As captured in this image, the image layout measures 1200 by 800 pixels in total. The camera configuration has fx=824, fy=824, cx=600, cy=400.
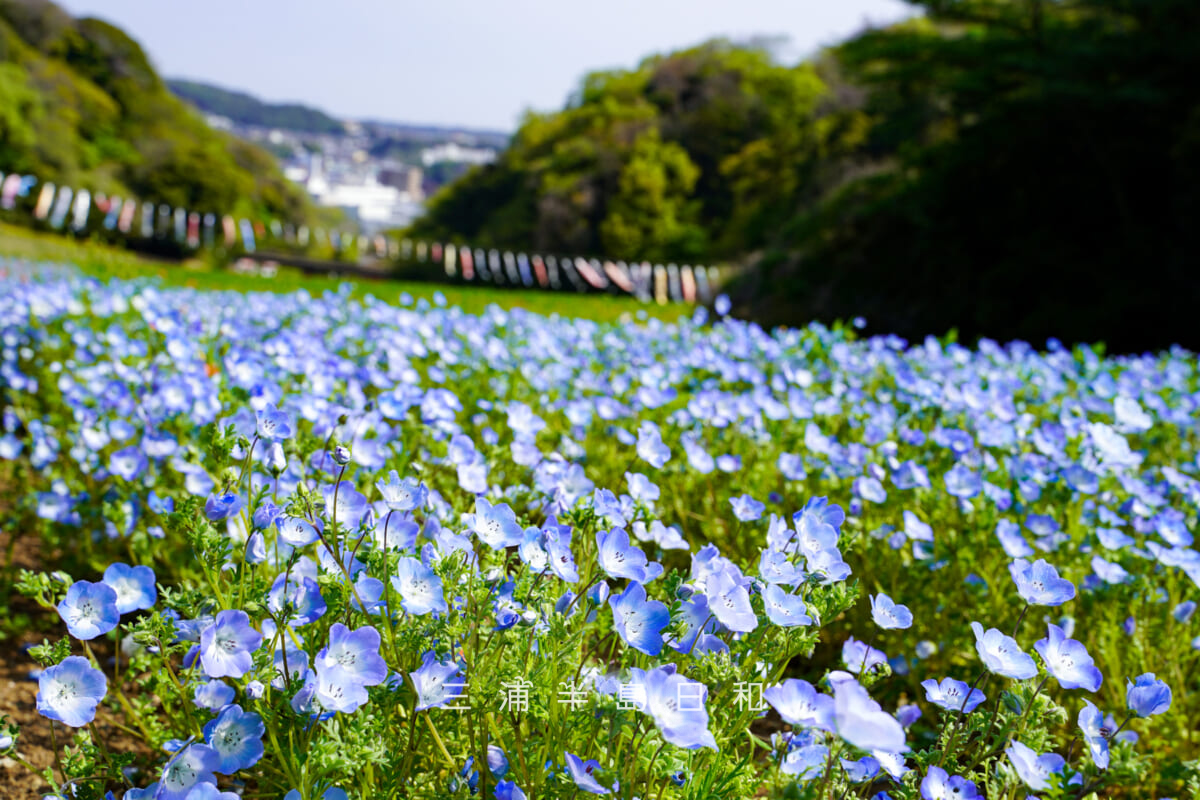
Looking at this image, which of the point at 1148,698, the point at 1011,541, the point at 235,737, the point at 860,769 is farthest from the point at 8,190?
the point at 1148,698

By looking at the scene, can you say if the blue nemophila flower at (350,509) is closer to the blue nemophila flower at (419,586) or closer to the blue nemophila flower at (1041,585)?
the blue nemophila flower at (419,586)

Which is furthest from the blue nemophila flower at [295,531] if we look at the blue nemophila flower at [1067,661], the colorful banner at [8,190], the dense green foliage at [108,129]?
the dense green foliage at [108,129]

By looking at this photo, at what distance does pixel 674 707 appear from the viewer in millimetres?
948

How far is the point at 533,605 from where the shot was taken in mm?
1187

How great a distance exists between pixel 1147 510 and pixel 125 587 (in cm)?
230

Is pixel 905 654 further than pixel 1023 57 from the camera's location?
No

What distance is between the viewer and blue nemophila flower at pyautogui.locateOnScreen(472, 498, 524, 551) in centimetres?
123

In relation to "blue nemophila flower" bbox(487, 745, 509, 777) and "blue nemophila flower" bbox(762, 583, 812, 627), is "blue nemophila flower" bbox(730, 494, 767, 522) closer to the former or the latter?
"blue nemophila flower" bbox(762, 583, 812, 627)

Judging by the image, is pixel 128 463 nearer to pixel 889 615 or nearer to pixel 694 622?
pixel 694 622

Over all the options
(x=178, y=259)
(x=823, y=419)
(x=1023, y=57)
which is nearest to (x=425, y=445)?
(x=823, y=419)

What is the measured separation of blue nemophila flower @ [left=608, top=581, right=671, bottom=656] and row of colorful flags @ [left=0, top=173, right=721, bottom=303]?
21618mm

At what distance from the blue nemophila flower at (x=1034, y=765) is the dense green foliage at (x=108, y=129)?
4791 centimetres

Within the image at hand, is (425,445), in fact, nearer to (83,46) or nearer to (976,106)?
(976,106)

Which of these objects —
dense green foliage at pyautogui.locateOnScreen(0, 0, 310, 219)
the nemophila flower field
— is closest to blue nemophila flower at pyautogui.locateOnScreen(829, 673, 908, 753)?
the nemophila flower field
